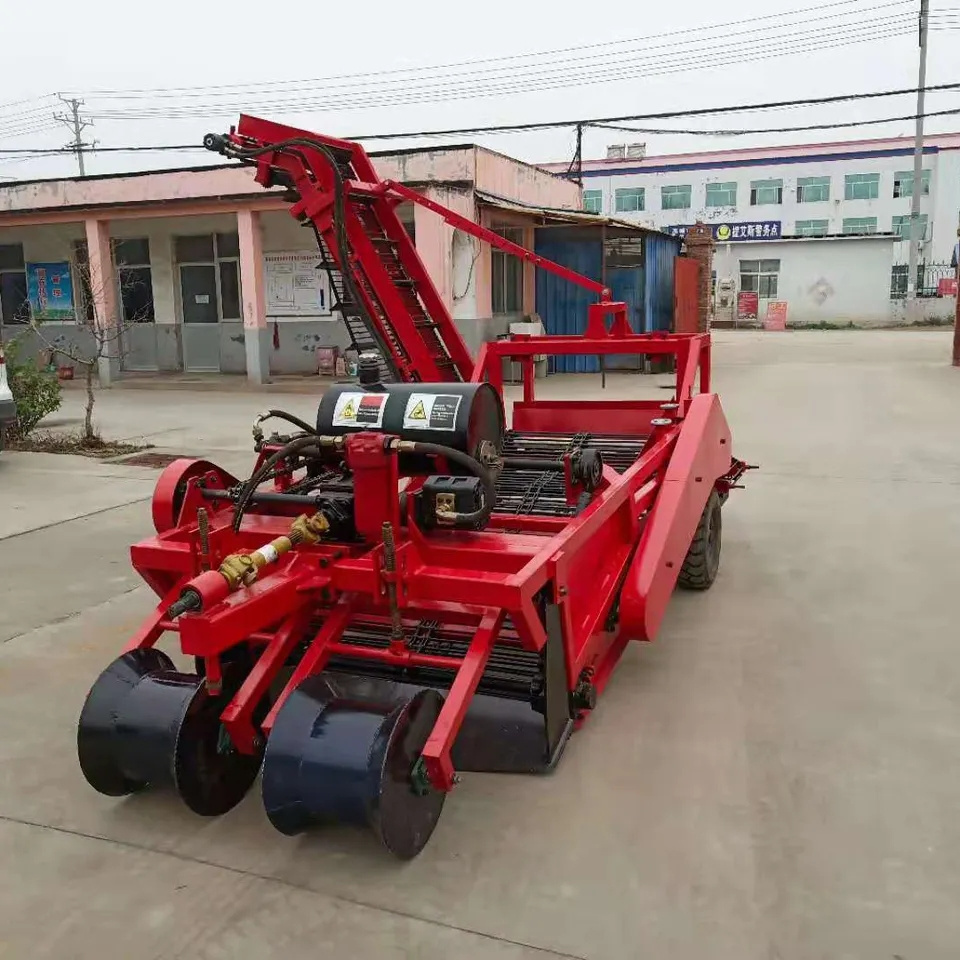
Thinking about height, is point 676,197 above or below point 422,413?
above

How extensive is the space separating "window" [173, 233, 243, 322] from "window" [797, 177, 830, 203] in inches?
1552

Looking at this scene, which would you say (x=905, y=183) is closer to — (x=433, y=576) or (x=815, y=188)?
(x=815, y=188)

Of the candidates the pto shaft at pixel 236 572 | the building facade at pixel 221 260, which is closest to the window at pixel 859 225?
the building facade at pixel 221 260

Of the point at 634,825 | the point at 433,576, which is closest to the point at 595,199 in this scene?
the point at 433,576

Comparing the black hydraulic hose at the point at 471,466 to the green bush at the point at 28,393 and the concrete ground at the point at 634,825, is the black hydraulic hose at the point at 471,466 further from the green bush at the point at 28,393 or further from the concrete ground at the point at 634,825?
the green bush at the point at 28,393

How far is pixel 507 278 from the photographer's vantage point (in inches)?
673

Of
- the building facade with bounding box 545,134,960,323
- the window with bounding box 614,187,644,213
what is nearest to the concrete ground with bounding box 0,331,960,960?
the building facade with bounding box 545,134,960,323

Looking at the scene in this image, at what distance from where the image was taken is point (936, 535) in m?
6.02

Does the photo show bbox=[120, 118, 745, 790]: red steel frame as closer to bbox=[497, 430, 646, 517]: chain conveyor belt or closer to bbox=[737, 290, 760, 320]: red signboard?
bbox=[497, 430, 646, 517]: chain conveyor belt

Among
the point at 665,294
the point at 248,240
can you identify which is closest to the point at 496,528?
the point at 248,240

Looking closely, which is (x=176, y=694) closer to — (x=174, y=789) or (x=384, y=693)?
(x=174, y=789)

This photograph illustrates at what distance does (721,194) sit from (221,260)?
38606 mm

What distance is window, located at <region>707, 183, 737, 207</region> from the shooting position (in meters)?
49.7

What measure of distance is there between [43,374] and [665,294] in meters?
12.1
